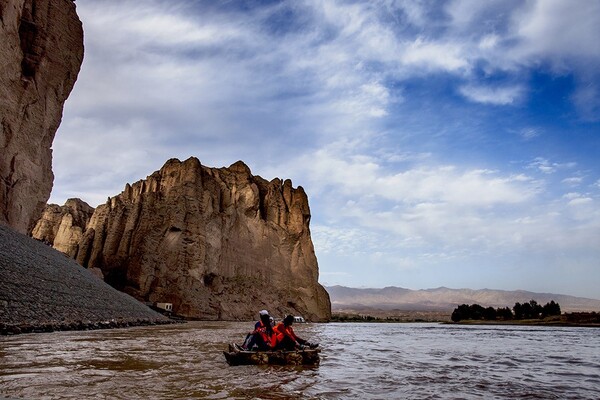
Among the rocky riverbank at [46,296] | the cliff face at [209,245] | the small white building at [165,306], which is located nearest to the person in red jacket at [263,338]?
the rocky riverbank at [46,296]

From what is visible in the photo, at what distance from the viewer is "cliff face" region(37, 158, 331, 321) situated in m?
70.5

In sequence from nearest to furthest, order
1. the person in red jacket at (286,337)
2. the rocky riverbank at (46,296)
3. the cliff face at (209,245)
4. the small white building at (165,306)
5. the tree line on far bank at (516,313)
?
the person in red jacket at (286,337) → the rocky riverbank at (46,296) → the small white building at (165,306) → the cliff face at (209,245) → the tree line on far bank at (516,313)

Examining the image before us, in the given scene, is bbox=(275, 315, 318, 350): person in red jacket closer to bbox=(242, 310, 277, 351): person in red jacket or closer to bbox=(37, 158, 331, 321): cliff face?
bbox=(242, 310, 277, 351): person in red jacket

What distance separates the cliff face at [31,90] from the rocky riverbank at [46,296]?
10.7 meters

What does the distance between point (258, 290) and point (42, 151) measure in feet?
165

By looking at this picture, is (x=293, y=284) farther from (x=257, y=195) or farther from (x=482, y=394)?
(x=482, y=394)

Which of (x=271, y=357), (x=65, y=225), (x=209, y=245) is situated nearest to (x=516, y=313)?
(x=209, y=245)

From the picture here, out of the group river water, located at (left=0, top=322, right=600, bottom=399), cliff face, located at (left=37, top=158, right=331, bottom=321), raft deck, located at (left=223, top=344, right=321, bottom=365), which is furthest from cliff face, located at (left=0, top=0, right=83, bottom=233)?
raft deck, located at (left=223, top=344, right=321, bottom=365)

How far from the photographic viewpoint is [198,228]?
250ft

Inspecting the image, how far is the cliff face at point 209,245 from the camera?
7050 centimetres

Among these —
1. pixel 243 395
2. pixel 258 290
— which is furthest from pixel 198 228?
pixel 243 395

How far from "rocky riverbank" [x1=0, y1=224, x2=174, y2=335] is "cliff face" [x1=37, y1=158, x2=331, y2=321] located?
3403 cm

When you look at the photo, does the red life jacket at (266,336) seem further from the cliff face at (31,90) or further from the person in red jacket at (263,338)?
the cliff face at (31,90)

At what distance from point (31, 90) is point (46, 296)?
26188 millimetres
